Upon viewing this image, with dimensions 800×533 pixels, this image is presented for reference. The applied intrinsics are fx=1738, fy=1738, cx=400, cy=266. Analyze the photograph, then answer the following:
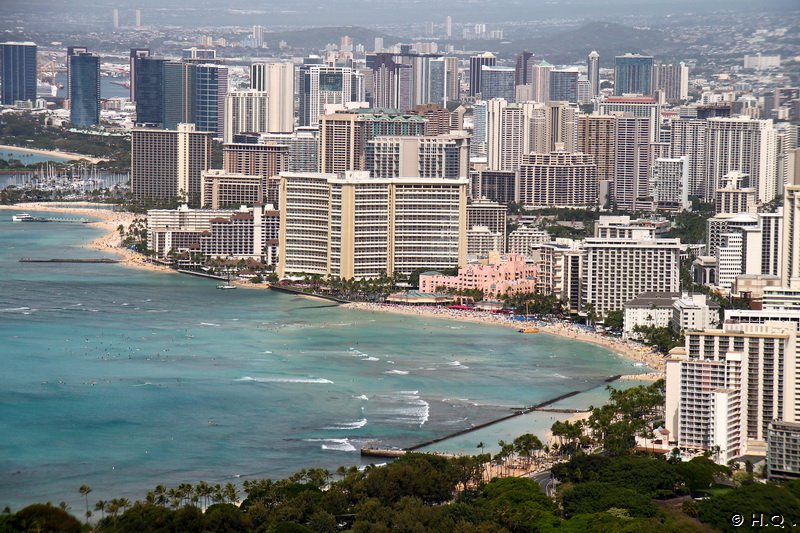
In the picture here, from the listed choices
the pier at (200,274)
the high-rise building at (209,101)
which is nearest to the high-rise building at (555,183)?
the pier at (200,274)

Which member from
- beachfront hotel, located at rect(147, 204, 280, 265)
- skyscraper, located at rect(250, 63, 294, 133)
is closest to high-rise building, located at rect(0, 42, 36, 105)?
skyscraper, located at rect(250, 63, 294, 133)

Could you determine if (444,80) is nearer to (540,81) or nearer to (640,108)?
(540,81)

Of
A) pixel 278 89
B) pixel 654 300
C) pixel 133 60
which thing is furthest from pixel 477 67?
pixel 654 300

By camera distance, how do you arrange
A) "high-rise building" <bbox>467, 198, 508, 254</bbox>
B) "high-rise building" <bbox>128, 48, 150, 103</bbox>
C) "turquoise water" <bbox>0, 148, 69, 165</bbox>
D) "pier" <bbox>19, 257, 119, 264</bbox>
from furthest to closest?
1. "high-rise building" <bbox>128, 48, 150, 103</bbox>
2. "turquoise water" <bbox>0, 148, 69, 165</bbox>
3. "high-rise building" <bbox>467, 198, 508, 254</bbox>
4. "pier" <bbox>19, 257, 119, 264</bbox>

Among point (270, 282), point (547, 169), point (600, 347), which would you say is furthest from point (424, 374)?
point (547, 169)

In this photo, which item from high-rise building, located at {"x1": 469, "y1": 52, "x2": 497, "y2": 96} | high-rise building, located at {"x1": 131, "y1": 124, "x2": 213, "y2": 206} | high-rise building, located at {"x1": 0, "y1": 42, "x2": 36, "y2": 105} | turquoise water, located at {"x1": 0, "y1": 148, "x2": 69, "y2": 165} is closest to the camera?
high-rise building, located at {"x1": 131, "y1": 124, "x2": 213, "y2": 206}

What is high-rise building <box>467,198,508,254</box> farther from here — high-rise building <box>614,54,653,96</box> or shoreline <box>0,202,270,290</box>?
high-rise building <box>614,54,653,96</box>

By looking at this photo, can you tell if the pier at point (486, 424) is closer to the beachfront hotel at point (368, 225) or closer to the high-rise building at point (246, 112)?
the beachfront hotel at point (368, 225)
